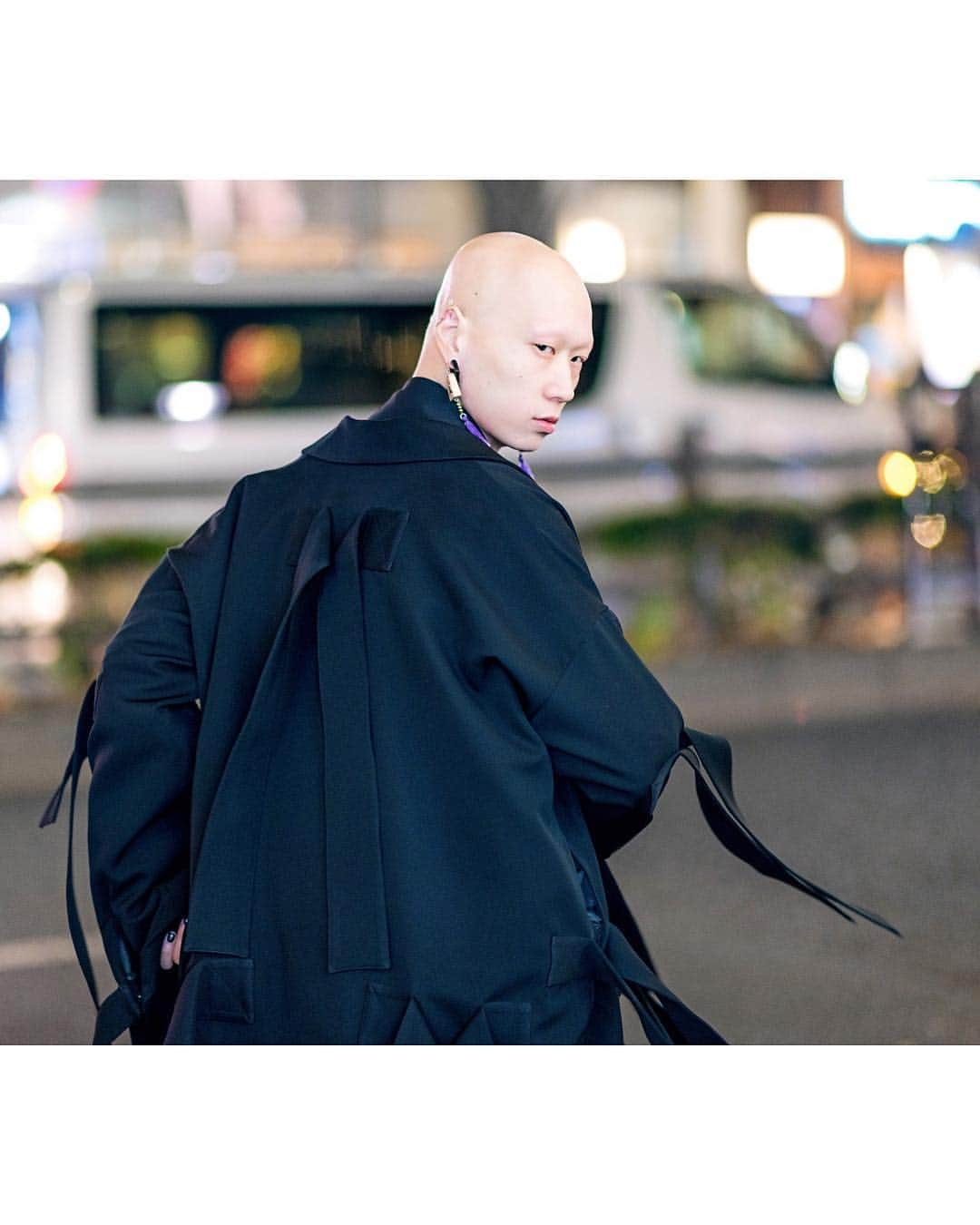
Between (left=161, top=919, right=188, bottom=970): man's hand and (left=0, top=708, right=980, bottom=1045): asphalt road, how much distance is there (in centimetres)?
160

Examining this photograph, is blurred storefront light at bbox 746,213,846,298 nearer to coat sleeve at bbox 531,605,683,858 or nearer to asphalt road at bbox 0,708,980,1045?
asphalt road at bbox 0,708,980,1045

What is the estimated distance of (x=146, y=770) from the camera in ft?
7.70

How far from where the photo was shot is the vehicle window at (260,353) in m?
10.1

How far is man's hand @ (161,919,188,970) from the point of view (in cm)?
237

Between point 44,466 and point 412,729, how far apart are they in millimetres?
7999

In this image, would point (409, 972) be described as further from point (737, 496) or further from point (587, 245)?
point (587, 245)

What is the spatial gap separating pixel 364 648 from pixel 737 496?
889cm

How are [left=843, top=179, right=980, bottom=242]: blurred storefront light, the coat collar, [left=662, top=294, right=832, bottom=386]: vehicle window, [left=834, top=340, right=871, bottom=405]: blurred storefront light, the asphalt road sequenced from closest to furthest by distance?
the coat collar → the asphalt road → [left=662, top=294, right=832, bottom=386]: vehicle window → [left=834, top=340, right=871, bottom=405]: blurred storefront light → [left=843, top=179, right=980, bottom=242]: blurred storefront light

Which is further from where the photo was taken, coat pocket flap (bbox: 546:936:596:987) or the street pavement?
the street pavement

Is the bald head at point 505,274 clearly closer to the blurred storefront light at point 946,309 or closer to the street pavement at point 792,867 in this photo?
the street pavement at point 792,867

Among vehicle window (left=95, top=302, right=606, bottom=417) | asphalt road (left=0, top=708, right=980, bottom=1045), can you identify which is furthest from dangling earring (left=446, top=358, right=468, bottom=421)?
vehicle window (left=95, top=302, right=606, bottom=417)

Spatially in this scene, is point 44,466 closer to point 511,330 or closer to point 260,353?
point 260,353

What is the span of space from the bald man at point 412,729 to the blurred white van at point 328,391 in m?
7.32

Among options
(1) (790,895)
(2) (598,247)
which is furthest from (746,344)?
(1) (790,895)
